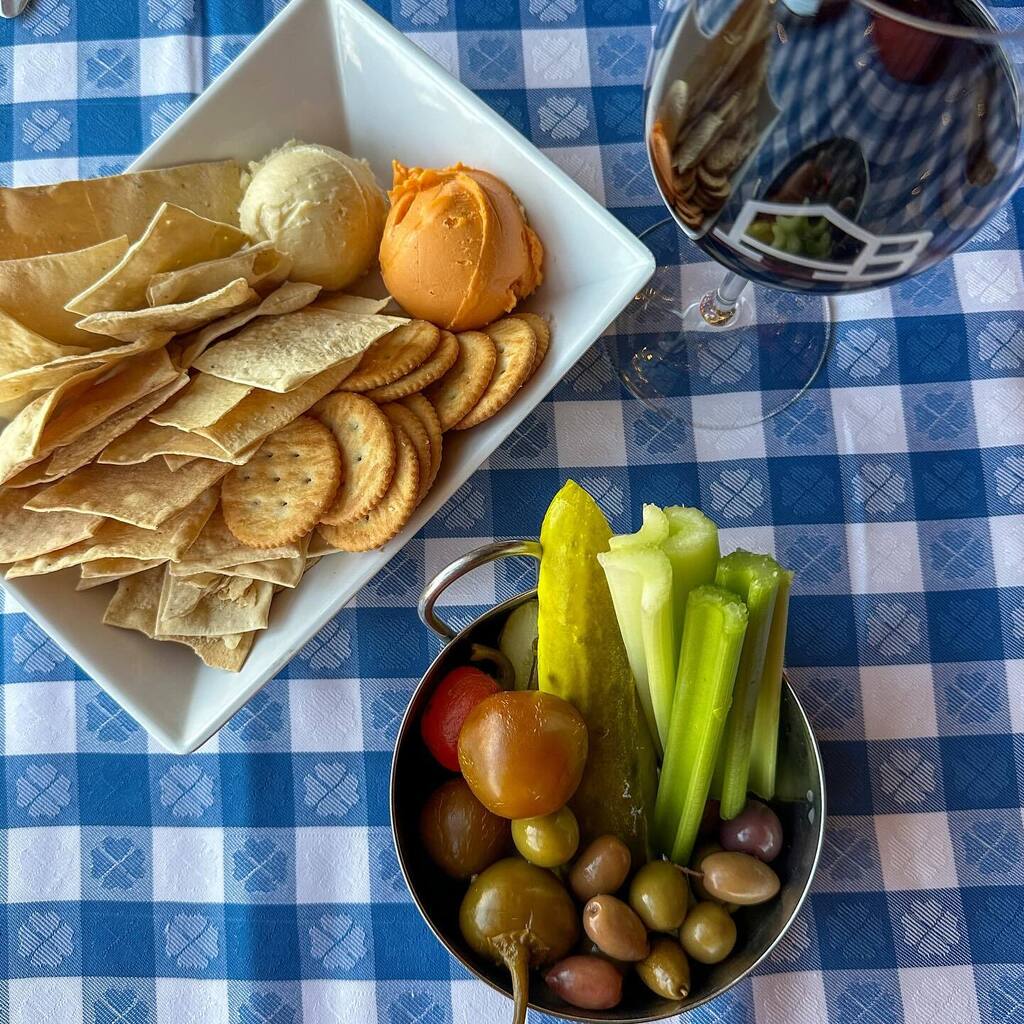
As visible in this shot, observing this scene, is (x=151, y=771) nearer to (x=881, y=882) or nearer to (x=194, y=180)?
(x=194, y=180)

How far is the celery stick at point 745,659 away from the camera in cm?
77

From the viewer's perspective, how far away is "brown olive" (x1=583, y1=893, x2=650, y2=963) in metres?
0.76

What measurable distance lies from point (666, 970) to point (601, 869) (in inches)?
3.5

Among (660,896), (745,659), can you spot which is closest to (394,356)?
(745,659)

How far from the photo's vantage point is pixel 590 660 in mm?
839

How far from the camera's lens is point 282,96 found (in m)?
0.99

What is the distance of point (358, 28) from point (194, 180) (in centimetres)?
22

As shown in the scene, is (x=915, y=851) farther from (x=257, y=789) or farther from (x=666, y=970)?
(x=257, y=789)

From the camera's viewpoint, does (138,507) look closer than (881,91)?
No

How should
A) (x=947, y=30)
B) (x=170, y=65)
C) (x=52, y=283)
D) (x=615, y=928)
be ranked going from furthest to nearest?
(x=170, y=65) → (x=52, y=283) → (x=615, y=928) → (x=947, y=30)

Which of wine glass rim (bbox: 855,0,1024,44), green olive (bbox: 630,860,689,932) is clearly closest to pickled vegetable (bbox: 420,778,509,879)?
green olive (bbox: 630,860,689,932)

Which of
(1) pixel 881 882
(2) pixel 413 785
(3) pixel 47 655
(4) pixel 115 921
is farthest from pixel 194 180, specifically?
(1) pixel 881 882

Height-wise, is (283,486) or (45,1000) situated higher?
(283,486)

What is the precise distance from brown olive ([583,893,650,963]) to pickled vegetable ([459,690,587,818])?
3.2 inches
